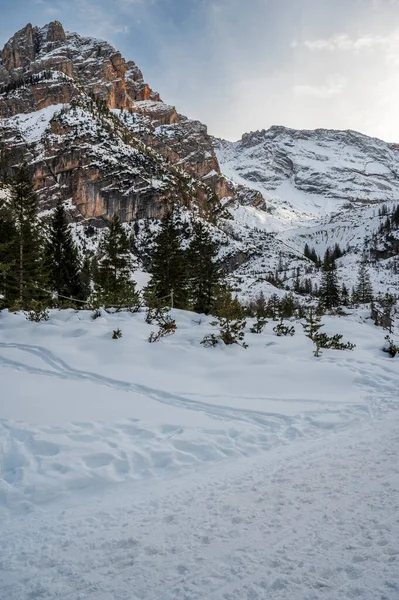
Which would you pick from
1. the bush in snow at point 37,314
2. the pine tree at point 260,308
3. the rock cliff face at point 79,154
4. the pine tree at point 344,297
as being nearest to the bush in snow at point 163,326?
the bush in snow at point 37,314

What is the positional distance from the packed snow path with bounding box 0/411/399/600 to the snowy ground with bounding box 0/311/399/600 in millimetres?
14

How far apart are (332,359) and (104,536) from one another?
8.52m

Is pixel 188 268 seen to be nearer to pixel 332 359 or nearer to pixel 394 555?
pixel 332 359

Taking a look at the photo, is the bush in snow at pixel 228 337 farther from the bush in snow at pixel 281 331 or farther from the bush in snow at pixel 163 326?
the bush in snow at pixel 281 331

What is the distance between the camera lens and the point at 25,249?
25875mm

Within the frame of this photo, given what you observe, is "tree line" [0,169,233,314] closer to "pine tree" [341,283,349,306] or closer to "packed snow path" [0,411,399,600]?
"packed snow path" [0,411,399,600]

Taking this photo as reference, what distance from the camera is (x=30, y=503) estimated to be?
147 inches

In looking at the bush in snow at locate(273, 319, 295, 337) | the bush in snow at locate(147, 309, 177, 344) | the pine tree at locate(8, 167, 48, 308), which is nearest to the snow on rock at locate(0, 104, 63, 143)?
the pine tree at locate(8, 167, 48, 308)

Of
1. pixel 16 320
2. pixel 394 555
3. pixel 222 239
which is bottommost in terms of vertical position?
pixel 394 555

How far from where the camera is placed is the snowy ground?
2.71 metres

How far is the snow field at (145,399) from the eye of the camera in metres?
4.56

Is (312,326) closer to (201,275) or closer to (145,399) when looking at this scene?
(145,399)

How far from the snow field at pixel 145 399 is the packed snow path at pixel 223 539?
1.80 ft

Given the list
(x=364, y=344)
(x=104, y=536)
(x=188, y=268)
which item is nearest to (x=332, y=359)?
(x=364, y=344)
